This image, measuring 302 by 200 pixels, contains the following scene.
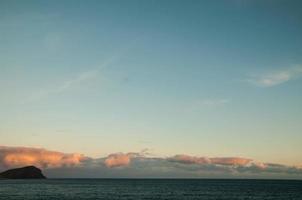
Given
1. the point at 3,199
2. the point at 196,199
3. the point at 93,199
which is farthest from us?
the point at 196,199

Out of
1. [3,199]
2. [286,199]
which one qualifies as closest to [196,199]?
[286,199]

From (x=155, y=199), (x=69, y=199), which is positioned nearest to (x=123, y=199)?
(x=155, y=199)

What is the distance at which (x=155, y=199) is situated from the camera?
10119 centimetres

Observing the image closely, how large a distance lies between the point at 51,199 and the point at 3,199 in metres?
11.0

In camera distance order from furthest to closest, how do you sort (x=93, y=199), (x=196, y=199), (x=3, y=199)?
1. (x=196, y=199)
2. (x=93, y=199)
3. (x=3, y=199)

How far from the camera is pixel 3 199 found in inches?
3563

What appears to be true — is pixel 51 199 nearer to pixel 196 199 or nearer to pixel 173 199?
pixel 173 199

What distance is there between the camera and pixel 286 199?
10869 centimetres

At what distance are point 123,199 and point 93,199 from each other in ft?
28.8

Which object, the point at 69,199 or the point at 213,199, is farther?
the point at 213,199

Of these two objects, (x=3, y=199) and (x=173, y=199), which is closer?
(x=3, y=199)

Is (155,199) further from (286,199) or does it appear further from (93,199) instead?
(286,199)

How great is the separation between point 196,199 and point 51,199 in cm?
3802

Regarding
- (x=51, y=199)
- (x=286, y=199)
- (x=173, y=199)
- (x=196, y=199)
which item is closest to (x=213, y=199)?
(x=196, y=199)
